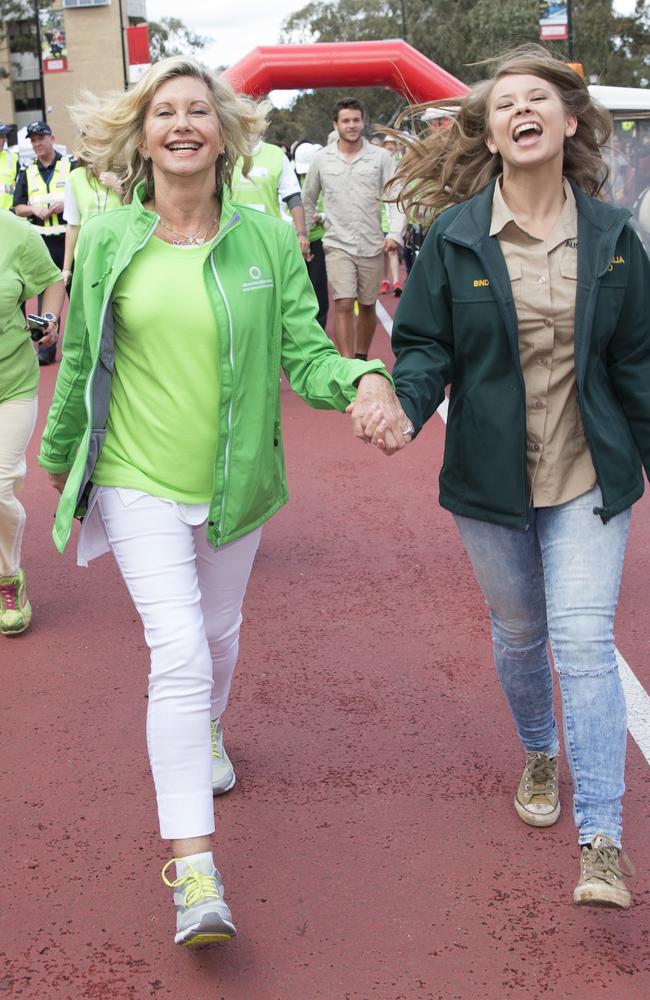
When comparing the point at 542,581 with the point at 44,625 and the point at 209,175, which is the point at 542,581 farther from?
the point at 44,625

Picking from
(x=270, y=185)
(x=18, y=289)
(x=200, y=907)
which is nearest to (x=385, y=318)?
(x=270, y=185)

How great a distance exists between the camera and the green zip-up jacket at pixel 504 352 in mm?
3557

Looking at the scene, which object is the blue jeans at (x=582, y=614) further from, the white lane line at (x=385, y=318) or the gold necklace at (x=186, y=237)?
the white lane line at (x=385, y=318)

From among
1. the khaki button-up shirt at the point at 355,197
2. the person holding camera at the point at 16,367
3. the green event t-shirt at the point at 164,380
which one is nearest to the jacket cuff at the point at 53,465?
the green event t-shirt at the point at 164,380

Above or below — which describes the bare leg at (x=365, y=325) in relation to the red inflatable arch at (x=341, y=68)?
below

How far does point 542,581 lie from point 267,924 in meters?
1.22

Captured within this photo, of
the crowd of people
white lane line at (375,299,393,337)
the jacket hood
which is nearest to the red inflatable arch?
white lane line at (375,299,393,337)

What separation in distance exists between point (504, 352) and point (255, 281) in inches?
27.7

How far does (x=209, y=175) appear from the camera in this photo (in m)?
3.81

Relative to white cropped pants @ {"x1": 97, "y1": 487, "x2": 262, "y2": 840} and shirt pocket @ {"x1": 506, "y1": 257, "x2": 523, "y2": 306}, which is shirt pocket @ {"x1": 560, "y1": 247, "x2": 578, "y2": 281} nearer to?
shirt pocket @ {"x1": 506, "y1": 257, "x2": 523, "y2": 306}

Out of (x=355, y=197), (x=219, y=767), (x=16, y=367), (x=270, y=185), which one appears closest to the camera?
(x=219, y=767)

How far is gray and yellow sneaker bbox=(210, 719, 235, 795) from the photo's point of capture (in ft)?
A: 14.3

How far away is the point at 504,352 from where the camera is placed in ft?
11.8

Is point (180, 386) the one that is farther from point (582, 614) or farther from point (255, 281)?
point (582, 614)
